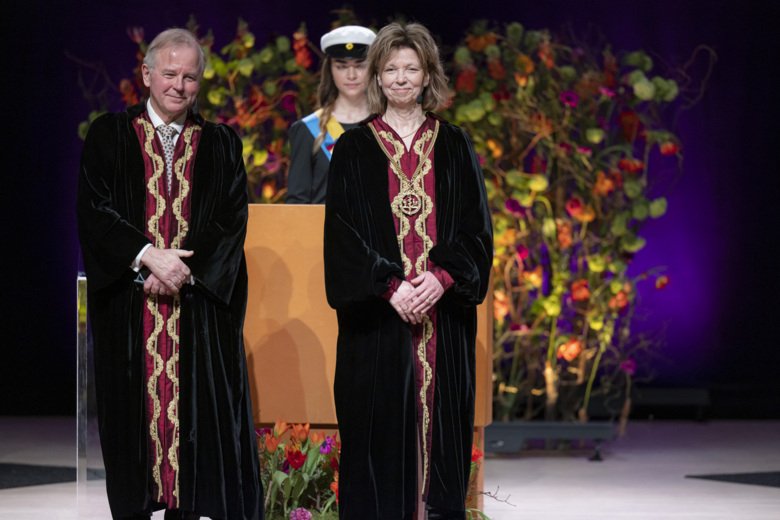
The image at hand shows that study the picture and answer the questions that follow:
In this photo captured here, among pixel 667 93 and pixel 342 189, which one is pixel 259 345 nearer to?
pixel 342 189

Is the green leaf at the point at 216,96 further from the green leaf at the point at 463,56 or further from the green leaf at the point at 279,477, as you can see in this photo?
the green leaf at the point at 279,477

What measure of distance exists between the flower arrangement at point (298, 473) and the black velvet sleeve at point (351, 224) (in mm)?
708

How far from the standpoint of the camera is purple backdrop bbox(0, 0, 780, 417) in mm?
6367

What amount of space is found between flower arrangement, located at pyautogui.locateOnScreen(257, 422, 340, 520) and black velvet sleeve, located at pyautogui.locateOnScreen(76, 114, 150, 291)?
846 millimetres

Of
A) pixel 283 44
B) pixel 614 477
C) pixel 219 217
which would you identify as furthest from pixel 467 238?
pixel 283 44

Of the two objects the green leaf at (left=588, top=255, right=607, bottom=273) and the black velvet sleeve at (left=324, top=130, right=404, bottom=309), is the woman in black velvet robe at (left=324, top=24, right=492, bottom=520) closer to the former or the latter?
the black velvet sleeve at (left=324, top=130, right=404, bottom=309)

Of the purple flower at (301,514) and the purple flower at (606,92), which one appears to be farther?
the purple flower at (606,92)

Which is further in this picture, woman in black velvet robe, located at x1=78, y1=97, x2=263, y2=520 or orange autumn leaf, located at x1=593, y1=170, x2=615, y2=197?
orange autumn leaf, located at x1=593, y1=170, x2=615, y2=197

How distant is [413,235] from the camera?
3.18m

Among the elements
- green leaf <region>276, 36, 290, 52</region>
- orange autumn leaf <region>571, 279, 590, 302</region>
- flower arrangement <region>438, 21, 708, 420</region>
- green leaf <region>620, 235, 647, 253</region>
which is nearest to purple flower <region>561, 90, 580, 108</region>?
flower arrangement <region>438, 21, 708, 420</region>

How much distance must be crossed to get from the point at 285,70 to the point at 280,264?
5.64 ft

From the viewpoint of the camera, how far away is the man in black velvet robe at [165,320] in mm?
3119

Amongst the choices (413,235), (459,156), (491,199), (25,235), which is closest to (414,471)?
(413,235)

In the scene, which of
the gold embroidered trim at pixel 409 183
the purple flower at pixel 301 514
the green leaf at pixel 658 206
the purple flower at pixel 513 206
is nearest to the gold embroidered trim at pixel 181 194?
the gold embroidered trim at pixel 409 183
